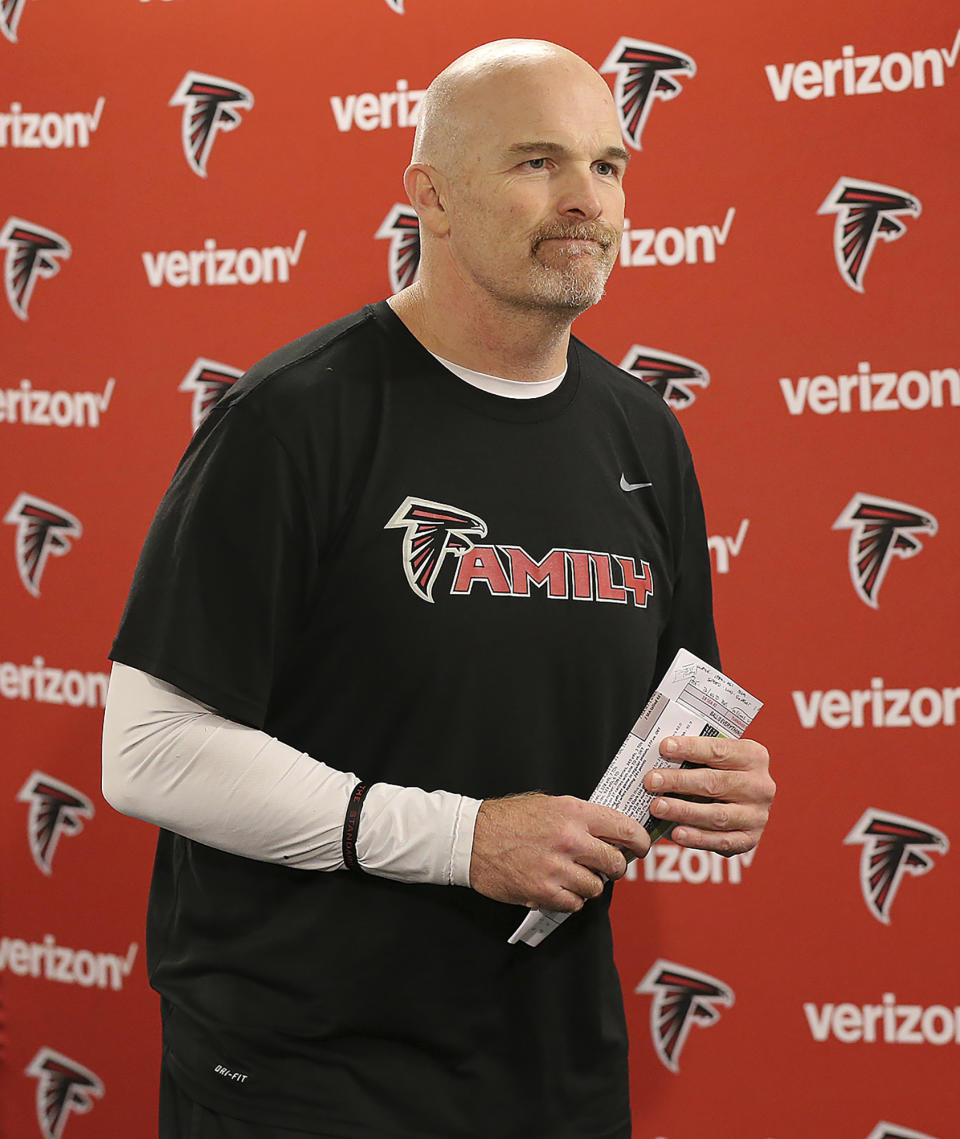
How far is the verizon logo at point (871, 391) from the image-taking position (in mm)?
2002

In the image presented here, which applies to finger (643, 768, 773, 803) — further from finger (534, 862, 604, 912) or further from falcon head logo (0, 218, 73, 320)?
falcon head logo (0, 218, 73, 320)

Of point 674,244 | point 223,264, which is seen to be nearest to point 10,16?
point 223,264

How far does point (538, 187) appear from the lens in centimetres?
122

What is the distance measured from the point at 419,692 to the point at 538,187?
54 centimetres

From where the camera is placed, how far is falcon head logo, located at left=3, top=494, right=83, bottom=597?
2293 millimetres

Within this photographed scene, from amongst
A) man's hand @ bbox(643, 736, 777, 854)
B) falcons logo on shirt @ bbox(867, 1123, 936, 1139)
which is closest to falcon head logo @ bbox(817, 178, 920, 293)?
man's hand @ bbox(643, 736, 777, 854)

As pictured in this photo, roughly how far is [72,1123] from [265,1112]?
4.83 feet

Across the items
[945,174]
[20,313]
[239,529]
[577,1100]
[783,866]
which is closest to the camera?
[239,529]

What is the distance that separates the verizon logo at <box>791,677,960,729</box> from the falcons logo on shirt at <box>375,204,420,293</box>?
104cm

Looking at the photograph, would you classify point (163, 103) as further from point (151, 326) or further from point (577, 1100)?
point (577, 1100)

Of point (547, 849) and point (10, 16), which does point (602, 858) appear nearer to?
point (547, 849)

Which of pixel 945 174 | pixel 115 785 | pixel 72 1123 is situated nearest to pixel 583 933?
pixel 115 785

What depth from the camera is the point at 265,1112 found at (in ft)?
3.90

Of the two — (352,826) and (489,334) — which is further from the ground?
(489,334)
